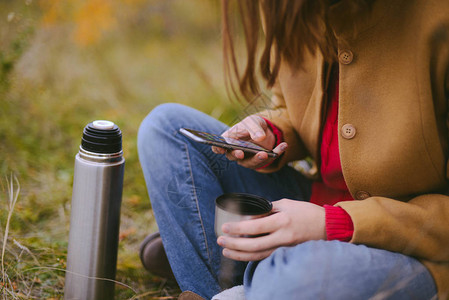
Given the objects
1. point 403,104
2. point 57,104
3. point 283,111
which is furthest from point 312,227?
point 57,104

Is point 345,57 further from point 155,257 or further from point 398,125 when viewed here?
point 155,257

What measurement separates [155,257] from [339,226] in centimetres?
75

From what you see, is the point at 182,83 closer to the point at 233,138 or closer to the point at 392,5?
the point at 233,138

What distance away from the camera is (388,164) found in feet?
3.34

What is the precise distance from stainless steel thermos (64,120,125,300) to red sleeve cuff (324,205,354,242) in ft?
1.87

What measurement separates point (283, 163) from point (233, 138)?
7.3 inches

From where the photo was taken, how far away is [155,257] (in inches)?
58.3

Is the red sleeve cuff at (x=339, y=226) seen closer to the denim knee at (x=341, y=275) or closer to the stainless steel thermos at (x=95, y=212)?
the denim knee at (x=341, y=275)

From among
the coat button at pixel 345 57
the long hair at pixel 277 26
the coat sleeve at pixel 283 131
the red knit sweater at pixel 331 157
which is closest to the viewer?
the long hair at pixel 277 26

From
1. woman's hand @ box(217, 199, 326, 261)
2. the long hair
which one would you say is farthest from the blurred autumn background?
woman's hand @ box(217, 199, 326, 261)

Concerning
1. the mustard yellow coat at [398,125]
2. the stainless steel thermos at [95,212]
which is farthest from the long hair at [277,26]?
the stainless steel thermos at [95,212]

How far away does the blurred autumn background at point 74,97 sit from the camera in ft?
4.96

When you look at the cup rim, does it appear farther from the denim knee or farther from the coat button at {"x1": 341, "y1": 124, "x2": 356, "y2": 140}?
the coat button at {"x1": 341, "y1": 124, "x2": 356, "y2": 140}

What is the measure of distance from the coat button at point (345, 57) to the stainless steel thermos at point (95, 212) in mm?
601
